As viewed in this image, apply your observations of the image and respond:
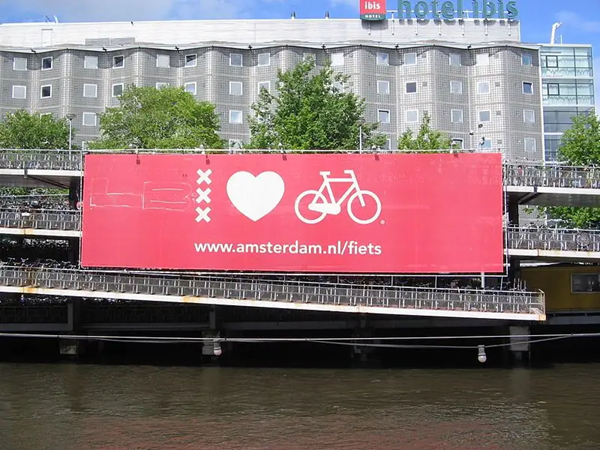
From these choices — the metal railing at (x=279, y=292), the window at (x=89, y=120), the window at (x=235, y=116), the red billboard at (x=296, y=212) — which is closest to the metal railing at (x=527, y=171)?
the red billboard at (x=296, y=212)

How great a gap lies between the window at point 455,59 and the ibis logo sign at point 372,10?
7.72m

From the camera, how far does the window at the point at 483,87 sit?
207 feet

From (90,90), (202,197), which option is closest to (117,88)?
(90,90)

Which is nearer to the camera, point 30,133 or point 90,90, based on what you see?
point 30,133

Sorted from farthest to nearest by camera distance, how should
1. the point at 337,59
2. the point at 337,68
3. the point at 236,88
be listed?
the point at 236,88
the point at 337,59
the point at 337,68

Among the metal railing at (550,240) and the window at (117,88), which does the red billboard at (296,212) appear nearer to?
the metal railing at (550,240)

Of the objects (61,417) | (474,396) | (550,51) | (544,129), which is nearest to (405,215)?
(474,396)

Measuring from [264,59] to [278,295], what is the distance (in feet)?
126

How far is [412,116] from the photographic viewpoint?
62.7 metres

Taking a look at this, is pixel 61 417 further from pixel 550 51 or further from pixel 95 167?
pixel 550 51

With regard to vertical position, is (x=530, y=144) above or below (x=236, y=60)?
below

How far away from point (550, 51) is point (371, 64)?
73.6ft

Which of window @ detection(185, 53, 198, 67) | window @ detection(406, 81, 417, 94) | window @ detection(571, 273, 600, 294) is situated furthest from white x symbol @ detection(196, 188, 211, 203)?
window @ detection(406, 81, 417, 94)

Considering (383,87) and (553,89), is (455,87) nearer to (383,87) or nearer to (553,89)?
(383,87)
